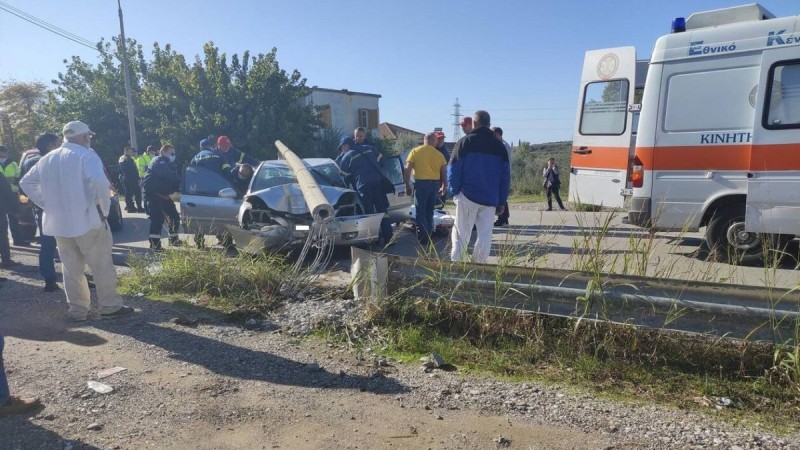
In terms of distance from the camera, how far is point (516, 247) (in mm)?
4914

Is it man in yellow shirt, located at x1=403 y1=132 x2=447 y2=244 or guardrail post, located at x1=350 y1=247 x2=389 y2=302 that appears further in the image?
man in yellow shirt, located at x1=403 y1=132 x2=447 y2=244

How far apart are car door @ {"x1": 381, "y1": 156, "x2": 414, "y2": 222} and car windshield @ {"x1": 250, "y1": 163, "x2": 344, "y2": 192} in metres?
1.03

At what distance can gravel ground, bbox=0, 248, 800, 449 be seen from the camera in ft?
9.54

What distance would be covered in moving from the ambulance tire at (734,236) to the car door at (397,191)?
14.9 feet

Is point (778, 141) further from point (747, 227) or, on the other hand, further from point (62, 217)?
point (62, 217)

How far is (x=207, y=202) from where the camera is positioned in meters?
8.46

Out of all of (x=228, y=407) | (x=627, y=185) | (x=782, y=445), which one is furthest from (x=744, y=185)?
(x=228, y=407)

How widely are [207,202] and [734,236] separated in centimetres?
737

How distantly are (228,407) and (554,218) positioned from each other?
9673mm

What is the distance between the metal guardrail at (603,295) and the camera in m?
3.43

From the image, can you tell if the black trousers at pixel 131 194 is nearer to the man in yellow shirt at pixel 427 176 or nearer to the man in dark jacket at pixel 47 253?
the man in dark jacket at pixel 47 253

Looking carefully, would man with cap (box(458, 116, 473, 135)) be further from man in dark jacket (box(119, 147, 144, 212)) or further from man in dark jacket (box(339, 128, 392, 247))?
man in dark jacket (box(119, 147, 144, 212))

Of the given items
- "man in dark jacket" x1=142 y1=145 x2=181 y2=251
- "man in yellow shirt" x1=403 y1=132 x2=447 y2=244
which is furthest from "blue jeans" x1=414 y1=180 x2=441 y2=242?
"man in dark jacket" x1=142 y1=145 x2=181 y2=251

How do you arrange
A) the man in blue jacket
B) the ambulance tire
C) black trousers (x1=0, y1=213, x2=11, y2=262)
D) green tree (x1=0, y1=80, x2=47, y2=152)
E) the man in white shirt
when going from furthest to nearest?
green tree (x1=0, y1=80, x2=47, y2=152) < black trousers (x1=0, y1=213, x2=11, y2=262) < the ambulance tire < the man in blue jacket < the man in white shirt
